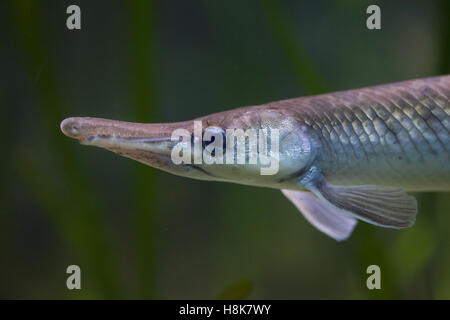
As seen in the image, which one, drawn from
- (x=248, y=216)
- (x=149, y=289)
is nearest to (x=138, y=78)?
(x=149, y=289)

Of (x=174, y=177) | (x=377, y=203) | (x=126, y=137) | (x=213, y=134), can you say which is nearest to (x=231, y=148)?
(x=213, y=134)

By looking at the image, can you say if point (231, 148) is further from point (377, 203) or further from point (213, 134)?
point (377, 203)

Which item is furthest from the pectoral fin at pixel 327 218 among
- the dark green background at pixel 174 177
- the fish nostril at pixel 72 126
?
the fish nostril at pixel 72 126

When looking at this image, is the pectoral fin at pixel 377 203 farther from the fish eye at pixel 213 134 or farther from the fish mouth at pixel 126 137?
the fish mouth at pixel 126 137

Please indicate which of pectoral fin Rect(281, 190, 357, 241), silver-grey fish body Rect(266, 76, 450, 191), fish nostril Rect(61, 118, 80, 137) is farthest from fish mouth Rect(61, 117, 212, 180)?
pectoral fin Rect(281, 190, 357, 241)

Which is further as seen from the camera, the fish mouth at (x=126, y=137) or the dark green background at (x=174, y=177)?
the dark green background at (x=174, y=177)
